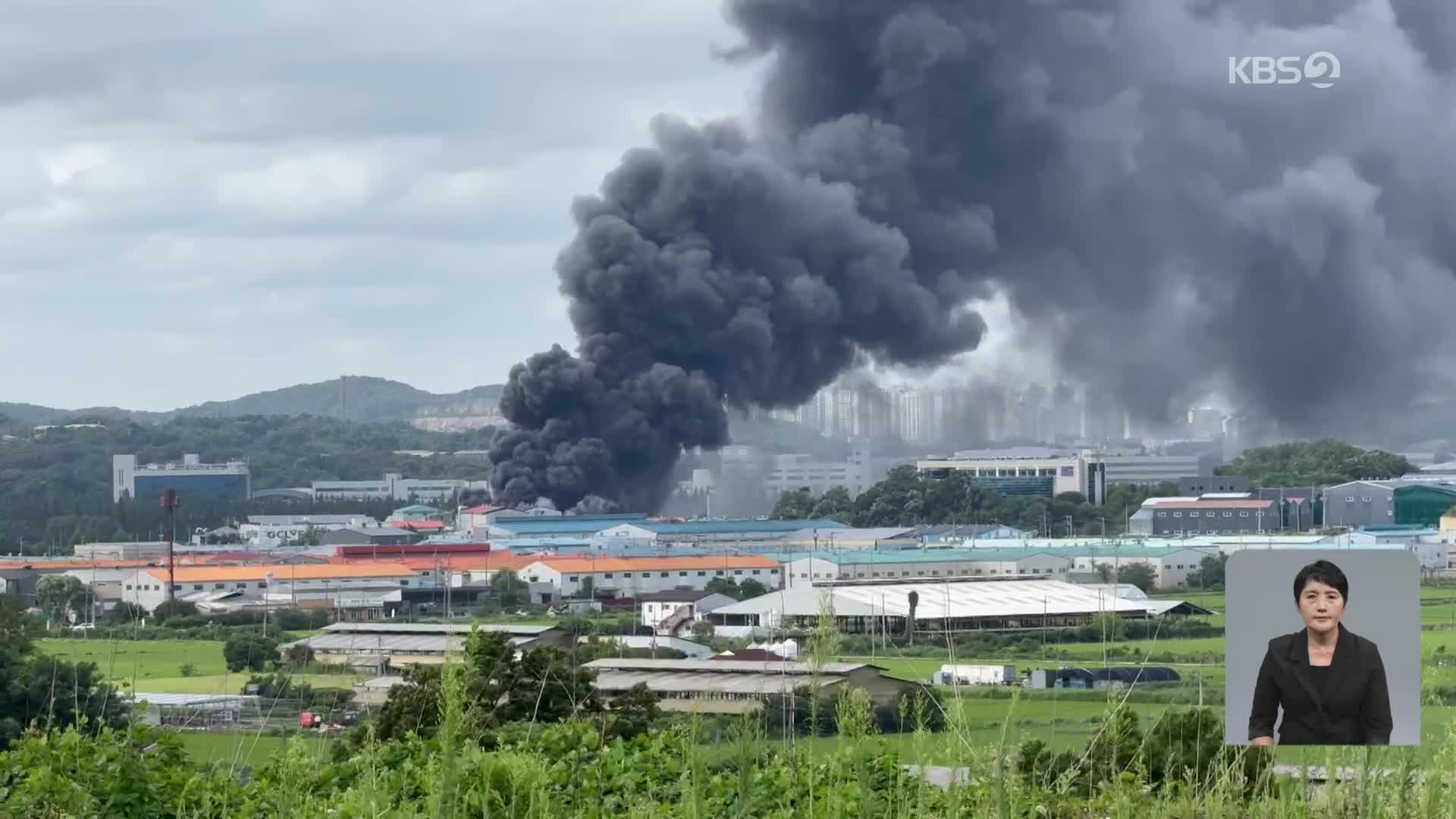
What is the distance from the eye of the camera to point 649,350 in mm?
49688

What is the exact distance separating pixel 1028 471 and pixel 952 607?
3331 cm

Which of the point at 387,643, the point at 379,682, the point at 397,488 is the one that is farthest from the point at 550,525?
the point at 379,682

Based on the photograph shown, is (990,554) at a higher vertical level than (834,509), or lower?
lower

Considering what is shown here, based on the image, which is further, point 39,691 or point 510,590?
point 510,590

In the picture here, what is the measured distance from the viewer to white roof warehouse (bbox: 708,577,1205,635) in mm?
15211

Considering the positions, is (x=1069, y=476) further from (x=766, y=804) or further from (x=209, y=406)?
(x=209, y=406)

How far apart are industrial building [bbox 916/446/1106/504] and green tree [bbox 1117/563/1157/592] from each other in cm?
2213

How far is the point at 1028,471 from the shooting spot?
51.0m

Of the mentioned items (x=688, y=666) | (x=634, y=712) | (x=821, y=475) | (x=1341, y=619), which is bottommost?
(x=688, y=666)

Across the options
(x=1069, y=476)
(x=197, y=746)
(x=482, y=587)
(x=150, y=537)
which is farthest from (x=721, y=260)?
(x=197, y=746)

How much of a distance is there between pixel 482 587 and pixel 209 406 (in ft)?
Result: 358

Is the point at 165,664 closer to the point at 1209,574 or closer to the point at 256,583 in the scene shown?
the point at 256,583

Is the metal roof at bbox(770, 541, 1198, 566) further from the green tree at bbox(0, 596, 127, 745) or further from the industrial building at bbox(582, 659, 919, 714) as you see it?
the green tree at bbox(0, 596, 127, 745)

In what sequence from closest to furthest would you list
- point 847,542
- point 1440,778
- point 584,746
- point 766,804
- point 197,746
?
point 1440,778 → point 766,804 → point 584,746 → point 197,746 → point 847,542
